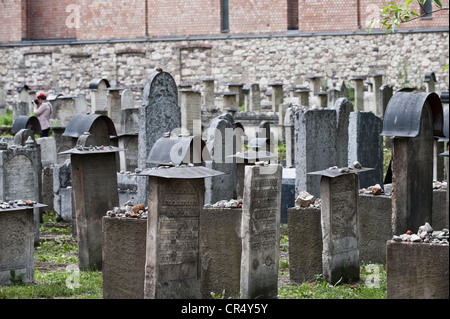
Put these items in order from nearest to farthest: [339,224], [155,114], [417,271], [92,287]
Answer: [417,271]
[339,224]
[92,287]
[155,114]

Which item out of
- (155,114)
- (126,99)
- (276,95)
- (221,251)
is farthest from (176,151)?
(276,95)

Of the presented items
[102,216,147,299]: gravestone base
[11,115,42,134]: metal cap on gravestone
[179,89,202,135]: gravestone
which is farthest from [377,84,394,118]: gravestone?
[102,216,147,299]: gravestone base

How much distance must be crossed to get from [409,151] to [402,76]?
67.1ft

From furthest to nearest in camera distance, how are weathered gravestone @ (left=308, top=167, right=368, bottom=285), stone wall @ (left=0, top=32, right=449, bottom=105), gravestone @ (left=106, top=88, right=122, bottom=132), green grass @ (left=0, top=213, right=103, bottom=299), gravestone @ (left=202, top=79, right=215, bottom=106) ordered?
1. stone wall @ (left=0, top=32, right=449, bottom=105)
2. gravestone @ (left=202, top=79, right=215, bottom=106)
3. gravestone @ (left=106, top=88, right=122, bottom=132)
4. weathered gravestone @ (left=308, top=167, right=368, bottom=285)
5. green grass @ (left=0, top=213, right=103, bottom=299)

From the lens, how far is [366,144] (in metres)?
13.4

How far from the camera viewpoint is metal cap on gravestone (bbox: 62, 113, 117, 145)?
15.0 meters

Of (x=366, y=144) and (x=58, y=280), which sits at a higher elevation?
(x=366, y=144)

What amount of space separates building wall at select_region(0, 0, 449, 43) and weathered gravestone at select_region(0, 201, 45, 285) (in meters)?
21.9

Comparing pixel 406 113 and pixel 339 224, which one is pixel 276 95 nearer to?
pixel 406 113

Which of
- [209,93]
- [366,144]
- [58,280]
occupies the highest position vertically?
[209,93]

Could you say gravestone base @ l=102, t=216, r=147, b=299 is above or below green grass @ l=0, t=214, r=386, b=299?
above

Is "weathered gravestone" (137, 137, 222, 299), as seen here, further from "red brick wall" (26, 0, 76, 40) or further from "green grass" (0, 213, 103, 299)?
"red brick wall" (26, 0, 76, 40)

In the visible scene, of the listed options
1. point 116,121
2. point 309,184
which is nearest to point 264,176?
point 309,184

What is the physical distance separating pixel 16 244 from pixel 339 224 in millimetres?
3633
